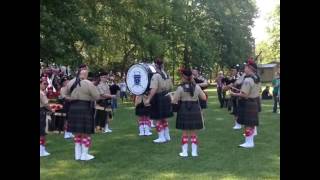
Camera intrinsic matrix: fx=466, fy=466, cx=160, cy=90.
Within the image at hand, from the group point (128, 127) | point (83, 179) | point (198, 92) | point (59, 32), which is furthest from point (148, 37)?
point (83, 179)

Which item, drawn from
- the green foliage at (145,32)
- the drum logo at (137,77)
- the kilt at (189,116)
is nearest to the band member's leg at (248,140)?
the kilt at (189,116)

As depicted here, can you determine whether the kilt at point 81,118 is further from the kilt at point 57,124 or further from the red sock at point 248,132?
the kilt at point 57,124

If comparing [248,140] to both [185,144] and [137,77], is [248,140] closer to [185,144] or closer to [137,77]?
[185,144]

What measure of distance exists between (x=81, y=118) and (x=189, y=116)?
1.83 metres

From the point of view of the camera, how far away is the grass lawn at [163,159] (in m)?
6.82

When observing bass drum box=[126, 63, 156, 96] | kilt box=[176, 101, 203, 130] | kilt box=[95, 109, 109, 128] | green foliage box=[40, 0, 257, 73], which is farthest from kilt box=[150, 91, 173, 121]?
green foliage box=[40, 0, 257, 73]

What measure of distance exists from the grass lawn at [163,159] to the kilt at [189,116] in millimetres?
554

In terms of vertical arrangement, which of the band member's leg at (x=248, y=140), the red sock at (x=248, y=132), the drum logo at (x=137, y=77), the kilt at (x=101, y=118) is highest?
the drum logo at (x=137, y=77)

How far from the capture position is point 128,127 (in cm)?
1234

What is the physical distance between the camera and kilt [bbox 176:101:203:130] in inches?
313

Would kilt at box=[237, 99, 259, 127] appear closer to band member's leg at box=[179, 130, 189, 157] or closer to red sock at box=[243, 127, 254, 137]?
red sock at box=[243, 127, 254, 137]
